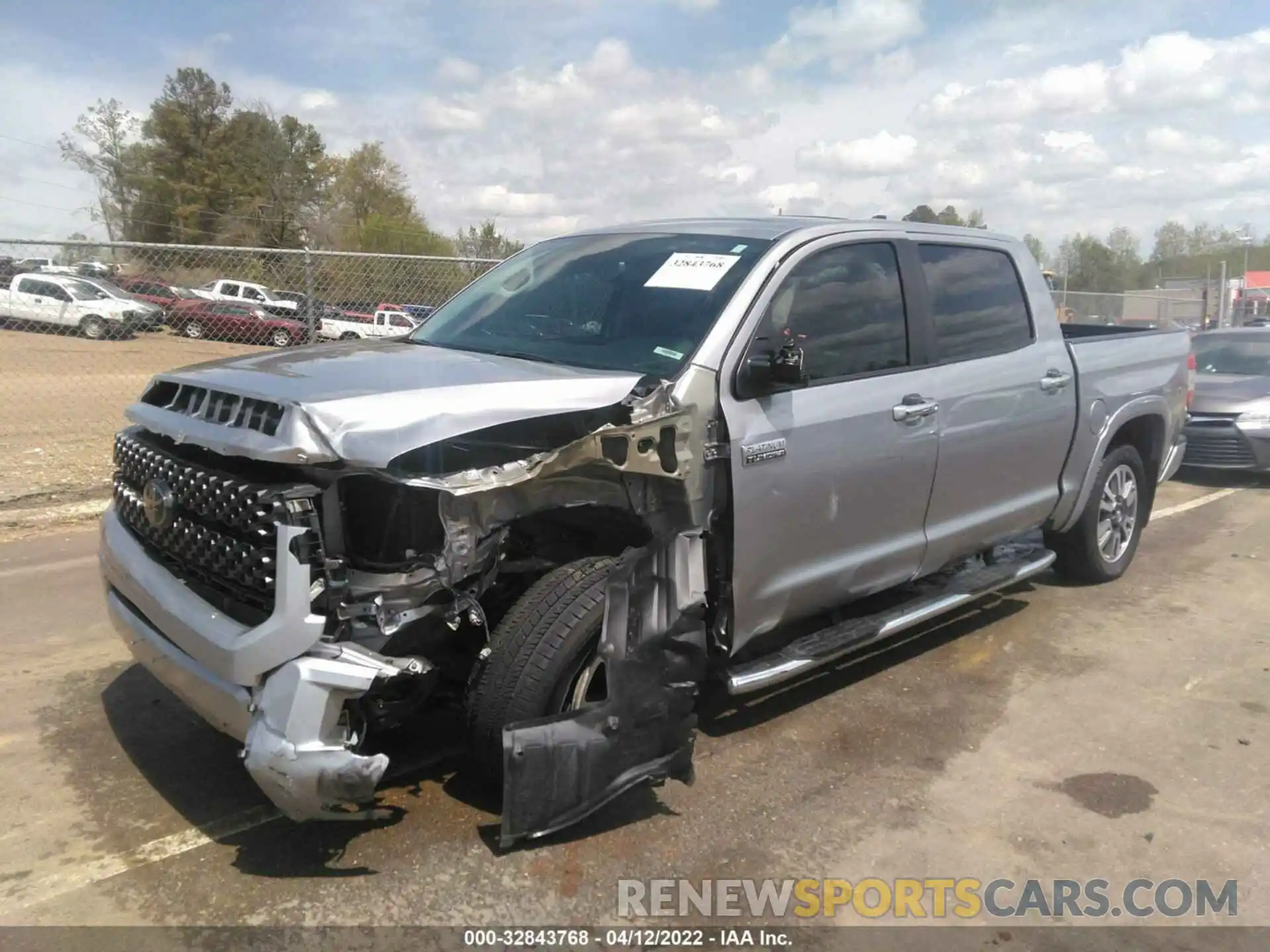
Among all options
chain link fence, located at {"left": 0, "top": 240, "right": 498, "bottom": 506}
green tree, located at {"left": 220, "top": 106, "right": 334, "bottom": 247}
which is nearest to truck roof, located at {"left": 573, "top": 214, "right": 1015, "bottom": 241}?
chain link fence, located at {"left": 0, "top": 240, "right": 498, "bottom": 506}

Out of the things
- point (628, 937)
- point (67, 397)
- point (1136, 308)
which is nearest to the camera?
point (628, 937)

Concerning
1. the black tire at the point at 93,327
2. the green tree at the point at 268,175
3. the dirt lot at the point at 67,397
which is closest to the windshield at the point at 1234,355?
the dirt lot at the point at 67,397

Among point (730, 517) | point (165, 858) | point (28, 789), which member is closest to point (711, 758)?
point (730, 517)

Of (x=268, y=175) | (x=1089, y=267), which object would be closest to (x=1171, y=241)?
(x=1089, y=267)

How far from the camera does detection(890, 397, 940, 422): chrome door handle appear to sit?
4.10 meters

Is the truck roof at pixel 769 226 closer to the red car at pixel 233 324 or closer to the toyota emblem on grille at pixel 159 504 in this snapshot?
the toyota emblem on grille at pixel 159 504

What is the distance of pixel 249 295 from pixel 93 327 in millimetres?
1527

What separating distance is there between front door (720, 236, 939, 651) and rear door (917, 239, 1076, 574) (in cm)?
16

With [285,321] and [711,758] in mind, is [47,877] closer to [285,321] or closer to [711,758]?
[711,758]

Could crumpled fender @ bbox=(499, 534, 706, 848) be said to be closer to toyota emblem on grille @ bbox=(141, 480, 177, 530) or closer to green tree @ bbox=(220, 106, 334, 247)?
toyota emblem on grille @ bbox=(141, 480, 177, 530)

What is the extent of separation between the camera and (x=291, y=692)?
2.66m

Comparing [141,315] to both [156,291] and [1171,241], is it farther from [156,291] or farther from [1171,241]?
[1171,241]

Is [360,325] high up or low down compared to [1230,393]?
up

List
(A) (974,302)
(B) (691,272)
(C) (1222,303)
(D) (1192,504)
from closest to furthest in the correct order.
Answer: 1. (B) (691,272)
2. (A) (974,302)
3. (D) (1192,504)
4. (C) (1222,303)
